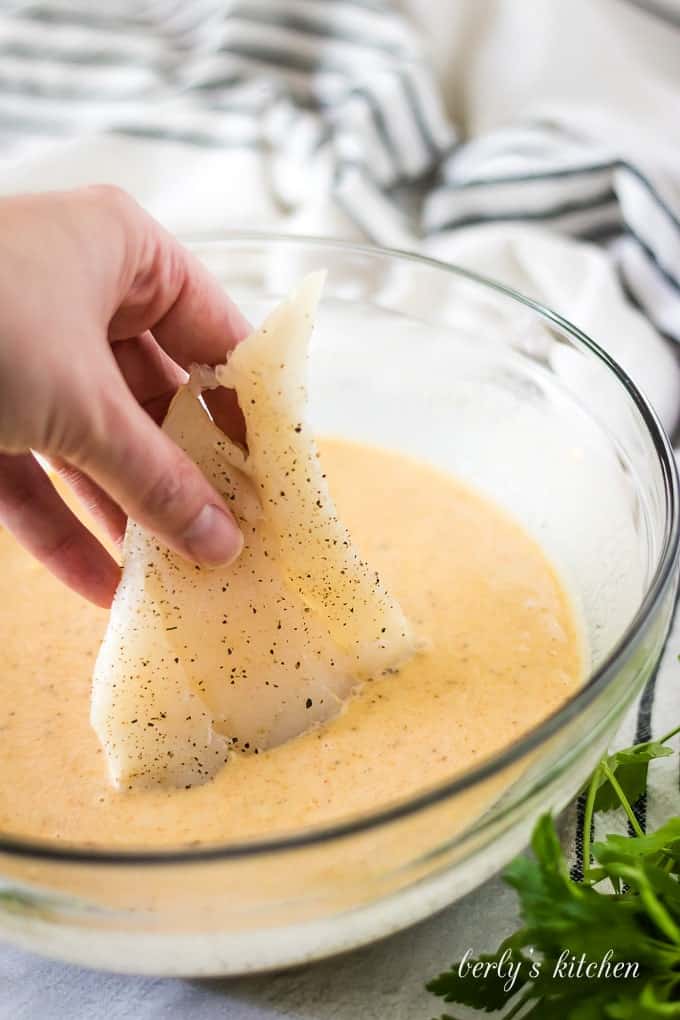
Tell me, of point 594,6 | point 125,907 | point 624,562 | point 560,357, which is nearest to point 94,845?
point 125,907

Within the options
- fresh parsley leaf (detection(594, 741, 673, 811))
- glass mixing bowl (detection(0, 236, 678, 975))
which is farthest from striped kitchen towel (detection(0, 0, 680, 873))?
fresh parsley leaf (detection(594, 741, 673, 811))

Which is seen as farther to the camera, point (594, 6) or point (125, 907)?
point (594, 6)

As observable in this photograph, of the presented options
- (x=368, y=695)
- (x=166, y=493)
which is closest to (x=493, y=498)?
(x=368, y=695)

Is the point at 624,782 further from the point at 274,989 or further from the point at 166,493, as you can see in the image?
the point at 166,493

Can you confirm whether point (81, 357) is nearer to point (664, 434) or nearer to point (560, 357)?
point (664, 434)

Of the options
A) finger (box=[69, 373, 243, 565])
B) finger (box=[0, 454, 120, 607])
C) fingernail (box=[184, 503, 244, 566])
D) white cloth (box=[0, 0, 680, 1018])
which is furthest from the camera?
white cloth (box=[0, 0, 680, 1018])

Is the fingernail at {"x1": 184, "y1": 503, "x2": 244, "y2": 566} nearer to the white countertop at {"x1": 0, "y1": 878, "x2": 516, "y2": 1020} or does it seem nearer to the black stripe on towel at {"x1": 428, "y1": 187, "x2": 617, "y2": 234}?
the white countertop at {"x1": 0, "y1": 878, "x2": 516, "y2": 1020}
